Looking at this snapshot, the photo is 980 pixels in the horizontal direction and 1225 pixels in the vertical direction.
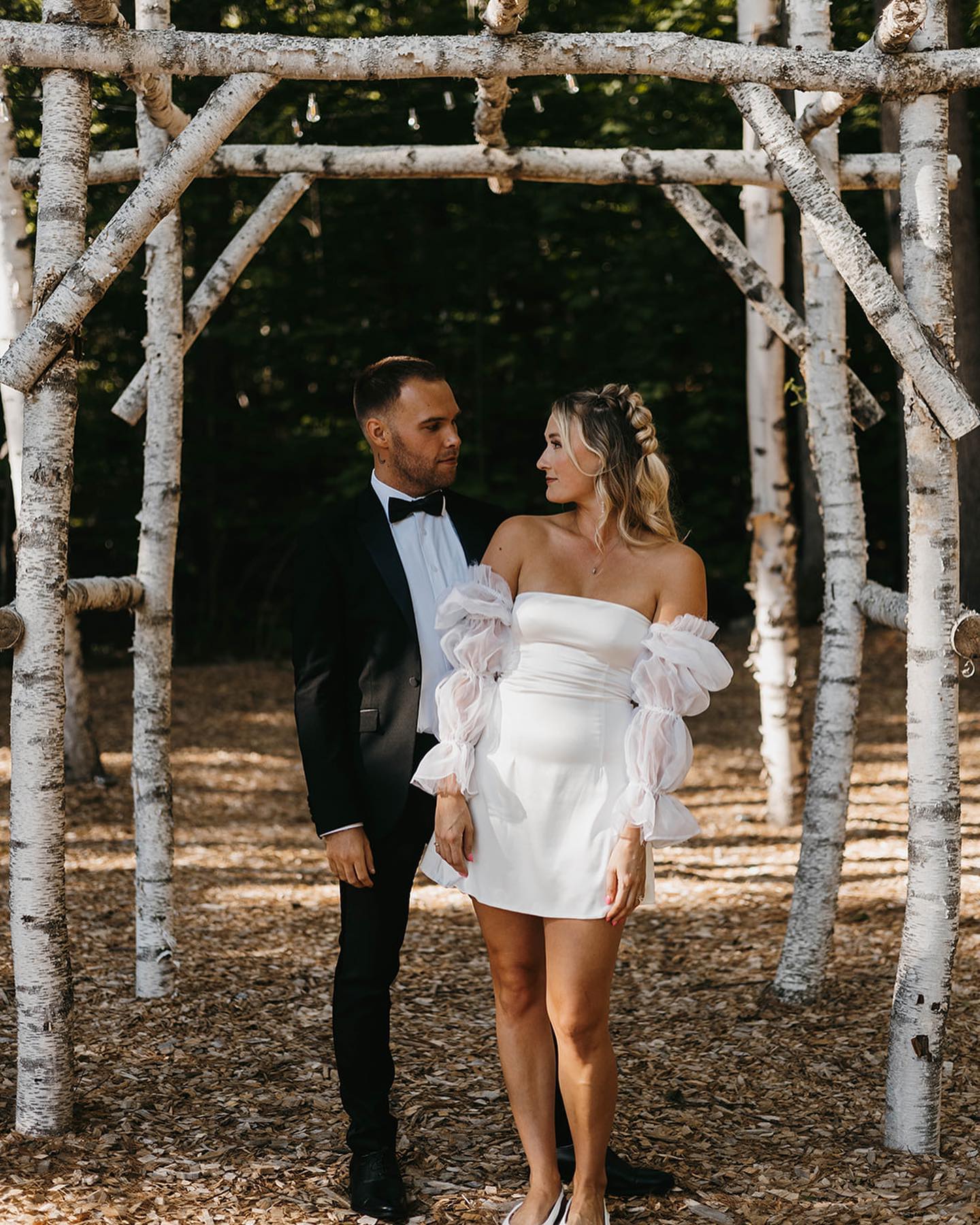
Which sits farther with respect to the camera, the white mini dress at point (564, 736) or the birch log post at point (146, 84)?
the birch log post at point (146, 84)

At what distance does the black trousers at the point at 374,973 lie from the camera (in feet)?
9.78

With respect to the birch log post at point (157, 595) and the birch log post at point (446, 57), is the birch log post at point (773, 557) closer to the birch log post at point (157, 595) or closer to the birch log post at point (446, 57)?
the birch log post at point (157, 595)

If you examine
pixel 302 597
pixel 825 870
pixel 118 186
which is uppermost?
pixel 118 186

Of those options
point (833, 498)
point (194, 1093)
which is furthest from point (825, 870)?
point (194, 1093)

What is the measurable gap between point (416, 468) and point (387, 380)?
0.22m

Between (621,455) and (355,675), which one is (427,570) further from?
(621,455)

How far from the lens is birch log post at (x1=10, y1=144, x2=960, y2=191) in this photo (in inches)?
176

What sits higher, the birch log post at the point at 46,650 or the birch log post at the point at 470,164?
the birch log post at the point at 470,164

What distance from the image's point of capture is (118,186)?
8.84 meters

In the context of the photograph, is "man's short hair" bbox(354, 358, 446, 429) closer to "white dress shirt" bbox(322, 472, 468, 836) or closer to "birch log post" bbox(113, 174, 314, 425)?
"white dress shirt" bbox(322, 472, 468, 836)

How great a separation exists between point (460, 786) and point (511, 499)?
29.6 feet

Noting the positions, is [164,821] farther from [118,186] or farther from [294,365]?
[294,365]

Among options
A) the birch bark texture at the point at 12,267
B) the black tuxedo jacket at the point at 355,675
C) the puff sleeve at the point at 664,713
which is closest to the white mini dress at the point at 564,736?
the puff sleeve at the point at 664,713

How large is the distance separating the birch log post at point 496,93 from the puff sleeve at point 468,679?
1311mm
